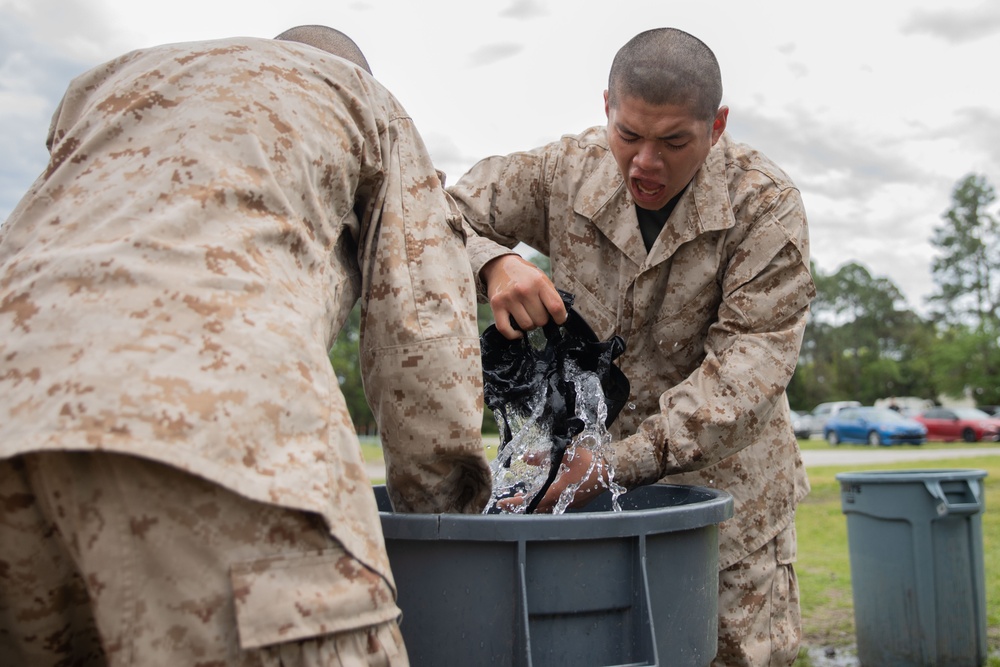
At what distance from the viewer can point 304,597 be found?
3.92 feet

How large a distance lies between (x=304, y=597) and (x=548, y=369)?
43.5 inches

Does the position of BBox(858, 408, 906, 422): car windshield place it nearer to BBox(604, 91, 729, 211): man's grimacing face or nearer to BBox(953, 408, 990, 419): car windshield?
BBox(953, 408, 990, 419): car windshield

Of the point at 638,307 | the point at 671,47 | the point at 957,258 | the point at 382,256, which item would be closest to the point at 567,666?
the point at 382,256

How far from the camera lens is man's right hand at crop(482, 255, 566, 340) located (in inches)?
81.8

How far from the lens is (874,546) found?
4.46 metres

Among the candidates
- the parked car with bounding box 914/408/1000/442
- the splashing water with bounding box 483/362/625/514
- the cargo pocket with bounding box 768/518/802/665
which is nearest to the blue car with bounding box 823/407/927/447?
the parked car with bounding box 914/408/1000/442

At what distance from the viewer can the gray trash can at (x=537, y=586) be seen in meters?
1.62

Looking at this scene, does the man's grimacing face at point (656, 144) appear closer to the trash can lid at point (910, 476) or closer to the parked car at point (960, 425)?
the trash can lid at point (910, 476)

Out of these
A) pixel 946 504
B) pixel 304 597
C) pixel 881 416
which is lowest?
pixel 881 416

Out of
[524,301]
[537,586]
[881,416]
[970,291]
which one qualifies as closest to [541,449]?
[524,301]

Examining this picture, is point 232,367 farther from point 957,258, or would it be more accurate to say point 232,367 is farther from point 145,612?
point 957,258

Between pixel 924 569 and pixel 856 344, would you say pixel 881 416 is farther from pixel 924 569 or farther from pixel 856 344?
pixel 856 344

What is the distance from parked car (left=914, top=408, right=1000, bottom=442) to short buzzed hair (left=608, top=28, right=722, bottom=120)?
89.4ft

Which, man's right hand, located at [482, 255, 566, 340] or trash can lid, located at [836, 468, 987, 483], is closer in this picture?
man's right hand, located at [482, 255, 566, 340]
